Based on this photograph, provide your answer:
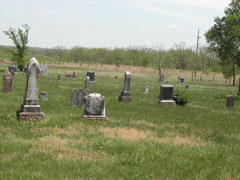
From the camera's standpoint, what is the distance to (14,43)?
46312 millimetres

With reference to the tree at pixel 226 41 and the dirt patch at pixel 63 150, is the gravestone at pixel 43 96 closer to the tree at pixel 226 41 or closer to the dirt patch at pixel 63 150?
the dirt patch at pixel 63 150

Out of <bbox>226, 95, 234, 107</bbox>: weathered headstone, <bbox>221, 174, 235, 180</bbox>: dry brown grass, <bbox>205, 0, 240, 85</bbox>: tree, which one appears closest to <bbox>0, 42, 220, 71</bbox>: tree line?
<bbox>205, 0, 240, 85</bbox>: tree

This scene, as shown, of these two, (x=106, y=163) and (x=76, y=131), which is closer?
(x=106, y=163)

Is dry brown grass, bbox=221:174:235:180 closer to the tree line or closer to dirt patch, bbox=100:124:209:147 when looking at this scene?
dirt patch, bbox=100:124:209:147

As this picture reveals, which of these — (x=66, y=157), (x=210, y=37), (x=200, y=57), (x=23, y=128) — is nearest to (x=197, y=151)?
(x=66, y=157)

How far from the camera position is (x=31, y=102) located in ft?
38.4

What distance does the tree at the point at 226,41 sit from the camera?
161 ft

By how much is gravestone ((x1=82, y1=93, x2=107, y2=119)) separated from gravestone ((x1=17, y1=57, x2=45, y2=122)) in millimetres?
1551

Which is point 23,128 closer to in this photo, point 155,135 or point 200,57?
point 155,135

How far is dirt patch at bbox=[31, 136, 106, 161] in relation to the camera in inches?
289

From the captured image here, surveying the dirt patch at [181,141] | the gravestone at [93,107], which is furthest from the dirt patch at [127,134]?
the gravestone at [93,107]

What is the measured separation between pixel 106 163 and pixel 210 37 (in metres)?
47.6

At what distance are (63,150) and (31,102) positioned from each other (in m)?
4.40

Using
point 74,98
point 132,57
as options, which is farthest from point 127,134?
point 132,57
